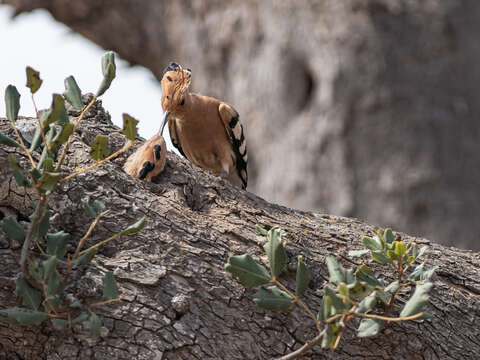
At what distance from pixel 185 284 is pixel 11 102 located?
57 cm

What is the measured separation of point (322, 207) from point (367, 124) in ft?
3.11

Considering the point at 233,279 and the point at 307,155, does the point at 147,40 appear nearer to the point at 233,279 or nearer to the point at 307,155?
the point at 307,155

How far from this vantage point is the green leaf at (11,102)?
129 centimetres

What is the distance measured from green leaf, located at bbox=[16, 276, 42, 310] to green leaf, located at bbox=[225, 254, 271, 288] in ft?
1.28

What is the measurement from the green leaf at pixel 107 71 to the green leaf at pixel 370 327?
736 millimetres

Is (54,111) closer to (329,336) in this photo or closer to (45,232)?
(45,232)

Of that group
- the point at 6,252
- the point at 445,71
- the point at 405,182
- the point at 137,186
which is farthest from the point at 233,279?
the point at 445,71

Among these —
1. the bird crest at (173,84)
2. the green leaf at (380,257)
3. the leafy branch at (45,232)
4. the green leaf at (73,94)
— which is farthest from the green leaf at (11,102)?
the bird crest at (173,84)

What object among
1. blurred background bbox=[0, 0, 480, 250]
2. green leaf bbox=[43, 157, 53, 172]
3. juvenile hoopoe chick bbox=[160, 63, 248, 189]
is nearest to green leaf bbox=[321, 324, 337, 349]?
green leaf bbox=[43, 157, 53, 172]

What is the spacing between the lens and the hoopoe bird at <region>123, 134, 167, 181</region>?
5.79ft

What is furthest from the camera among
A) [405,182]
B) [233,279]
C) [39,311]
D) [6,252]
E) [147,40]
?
[147,40]

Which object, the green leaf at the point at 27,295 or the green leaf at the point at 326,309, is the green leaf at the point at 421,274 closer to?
the green leaf at the point at 326,309

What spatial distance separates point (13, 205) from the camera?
1.47m

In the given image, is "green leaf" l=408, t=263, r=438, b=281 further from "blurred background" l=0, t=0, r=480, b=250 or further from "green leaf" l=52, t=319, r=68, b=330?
"blurred background" l=0, t=0, r=480, b=250
